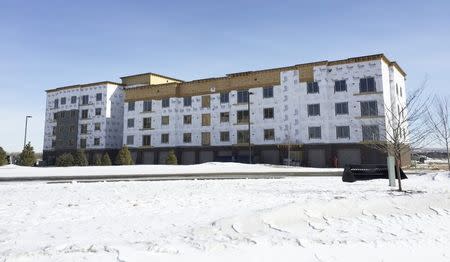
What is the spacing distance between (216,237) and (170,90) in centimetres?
4855

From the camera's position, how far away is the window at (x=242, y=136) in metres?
47.9

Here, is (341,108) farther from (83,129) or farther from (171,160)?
(83,129)

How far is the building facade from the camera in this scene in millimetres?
41031

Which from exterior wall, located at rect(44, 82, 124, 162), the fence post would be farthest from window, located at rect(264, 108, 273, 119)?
the fence post

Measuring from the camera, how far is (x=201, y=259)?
6.04m

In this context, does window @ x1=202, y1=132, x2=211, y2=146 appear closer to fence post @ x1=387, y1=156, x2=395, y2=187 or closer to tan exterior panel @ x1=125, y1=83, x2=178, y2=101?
tan exterior panel @ x1=125, y1=83, x2=178, y2=101

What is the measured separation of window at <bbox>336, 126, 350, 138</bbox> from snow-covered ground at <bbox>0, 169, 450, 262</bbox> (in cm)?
3005

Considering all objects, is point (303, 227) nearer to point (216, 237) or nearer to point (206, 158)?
point (216, 237)

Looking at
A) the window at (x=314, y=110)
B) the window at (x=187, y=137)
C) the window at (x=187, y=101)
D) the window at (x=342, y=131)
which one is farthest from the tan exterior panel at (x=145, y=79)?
the window at (x=342, y=131)

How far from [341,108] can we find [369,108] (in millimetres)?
3066

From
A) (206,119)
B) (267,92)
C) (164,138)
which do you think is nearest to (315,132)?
(267,92)

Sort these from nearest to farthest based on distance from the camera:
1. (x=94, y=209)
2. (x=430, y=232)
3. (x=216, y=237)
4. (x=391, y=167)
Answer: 1. (x=216, y=237)
2. (x=430, y=232)
3. (x=94, y=209)
4. (x=391, y=167)

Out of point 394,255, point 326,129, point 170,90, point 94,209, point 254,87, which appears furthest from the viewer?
→ point 170,90

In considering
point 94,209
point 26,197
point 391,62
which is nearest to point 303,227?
point 94,209
